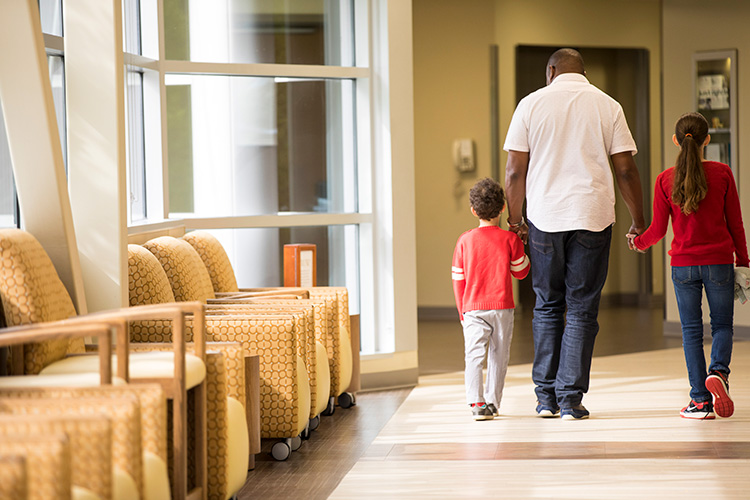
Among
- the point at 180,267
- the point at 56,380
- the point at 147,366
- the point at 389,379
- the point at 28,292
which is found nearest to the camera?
the point at 56,380

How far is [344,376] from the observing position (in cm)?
470

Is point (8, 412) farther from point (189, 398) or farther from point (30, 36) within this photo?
point (30, 36)

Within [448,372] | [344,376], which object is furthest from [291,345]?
[448,372]

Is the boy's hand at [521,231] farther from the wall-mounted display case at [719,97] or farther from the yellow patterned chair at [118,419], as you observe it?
the wall-mounted display case at [719,97]

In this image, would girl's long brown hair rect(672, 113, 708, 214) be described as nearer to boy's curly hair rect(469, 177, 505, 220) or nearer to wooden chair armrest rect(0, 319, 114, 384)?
boy's curly hair rect(469, 177, 505, 220)

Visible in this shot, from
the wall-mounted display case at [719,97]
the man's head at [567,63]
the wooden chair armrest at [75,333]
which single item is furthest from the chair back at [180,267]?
the wall-mounted display case at [719,97]

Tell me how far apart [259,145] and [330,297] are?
3.56 ft

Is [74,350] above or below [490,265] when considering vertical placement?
below

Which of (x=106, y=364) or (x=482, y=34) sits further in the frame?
(x=482, y=34)

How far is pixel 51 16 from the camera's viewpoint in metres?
4.01

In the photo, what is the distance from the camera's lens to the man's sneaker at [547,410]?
4.45 metres

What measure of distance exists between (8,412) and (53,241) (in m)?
1.32

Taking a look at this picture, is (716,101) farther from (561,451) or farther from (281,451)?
(281,451)

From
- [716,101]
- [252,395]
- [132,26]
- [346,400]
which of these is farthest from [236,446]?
[716,101]
